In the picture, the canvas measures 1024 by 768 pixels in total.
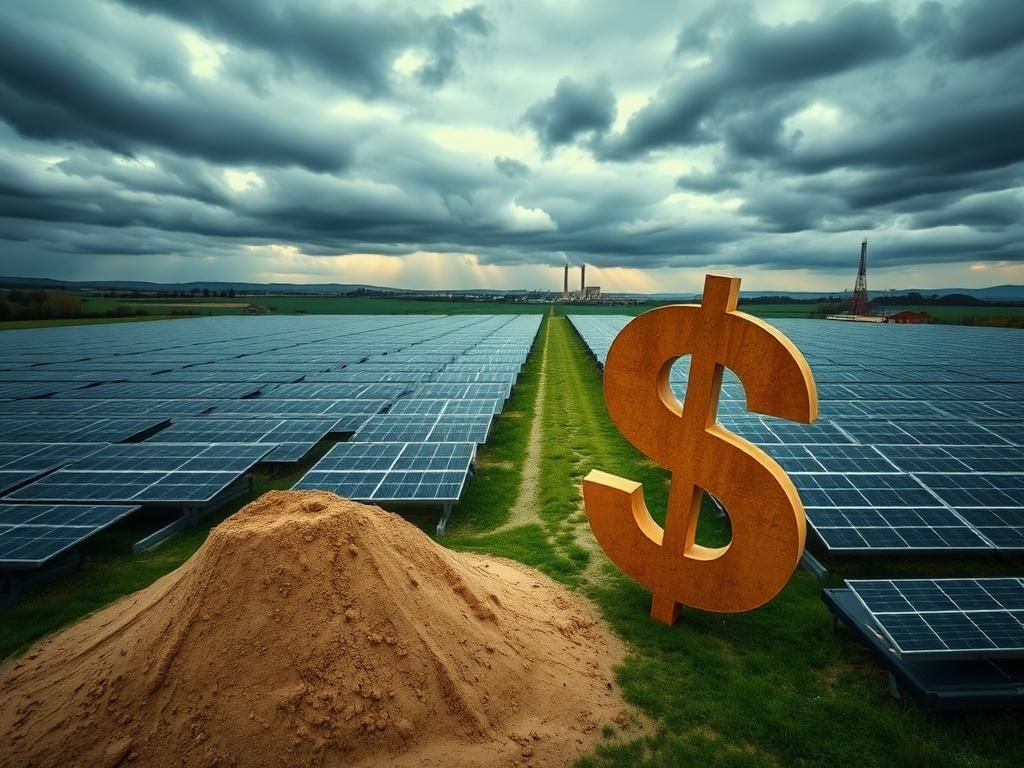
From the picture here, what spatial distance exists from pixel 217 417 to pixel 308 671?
21167 mm

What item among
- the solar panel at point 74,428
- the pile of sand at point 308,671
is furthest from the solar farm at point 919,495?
the solar panel at point 74,428

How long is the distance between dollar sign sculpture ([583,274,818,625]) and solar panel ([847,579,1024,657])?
2.37 metres

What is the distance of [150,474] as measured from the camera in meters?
18.0

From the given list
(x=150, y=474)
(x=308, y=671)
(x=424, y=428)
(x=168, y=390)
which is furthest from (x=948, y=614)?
(x=168, y=390)

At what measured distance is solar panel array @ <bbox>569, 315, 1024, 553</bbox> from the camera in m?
14.0

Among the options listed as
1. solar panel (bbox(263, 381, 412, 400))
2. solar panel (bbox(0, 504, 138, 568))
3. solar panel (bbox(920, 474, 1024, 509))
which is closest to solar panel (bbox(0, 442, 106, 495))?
solar panel (bbox(0, 504, 138, 568))

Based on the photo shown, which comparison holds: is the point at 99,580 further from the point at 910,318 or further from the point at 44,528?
the point at 910,318

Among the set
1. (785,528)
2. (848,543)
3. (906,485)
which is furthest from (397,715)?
(906,485)

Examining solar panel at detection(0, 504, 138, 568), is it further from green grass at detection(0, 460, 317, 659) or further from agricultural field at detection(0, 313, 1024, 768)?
agricultural field at detection(0, 313, 1024, 768)

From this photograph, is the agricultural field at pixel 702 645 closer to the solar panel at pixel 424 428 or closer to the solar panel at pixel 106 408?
the solar panel at pixel 424 428

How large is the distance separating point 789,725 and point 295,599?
30.6ft

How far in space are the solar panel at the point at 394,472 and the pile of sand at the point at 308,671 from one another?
613 centimetres

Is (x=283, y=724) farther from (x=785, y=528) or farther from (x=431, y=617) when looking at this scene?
(x=785, y=528)

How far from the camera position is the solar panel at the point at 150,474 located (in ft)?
54.0
